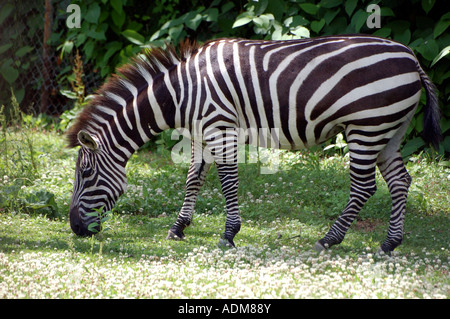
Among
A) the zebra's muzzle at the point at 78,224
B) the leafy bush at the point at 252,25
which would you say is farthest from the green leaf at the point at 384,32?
the zebra's muzzle at the point at 78,224

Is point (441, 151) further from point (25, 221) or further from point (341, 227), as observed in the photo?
point (25, 221)

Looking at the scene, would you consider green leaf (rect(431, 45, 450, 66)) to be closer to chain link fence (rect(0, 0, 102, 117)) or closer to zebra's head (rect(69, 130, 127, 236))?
zebra's head (rect(69, 130, 127, 236))

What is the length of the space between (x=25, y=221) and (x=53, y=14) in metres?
6.41

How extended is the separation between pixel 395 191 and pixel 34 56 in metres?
8.92

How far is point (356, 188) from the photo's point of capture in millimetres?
5145

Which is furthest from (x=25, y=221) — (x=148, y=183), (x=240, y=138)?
(x=240, y=138)

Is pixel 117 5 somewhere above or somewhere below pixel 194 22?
above

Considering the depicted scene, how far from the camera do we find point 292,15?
28.3 feet

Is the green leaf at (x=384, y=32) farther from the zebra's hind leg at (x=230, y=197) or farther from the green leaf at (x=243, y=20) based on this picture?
the zebra's hind leg at (x=230, y=197)

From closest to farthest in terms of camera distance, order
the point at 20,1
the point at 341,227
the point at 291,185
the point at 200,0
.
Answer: the point at 341,227 < the point at 291,185 < the point at 200,0 < the point at 20,1

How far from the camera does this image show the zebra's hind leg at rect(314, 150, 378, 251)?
16.4ft

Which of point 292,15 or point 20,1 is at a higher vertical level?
point 20,1

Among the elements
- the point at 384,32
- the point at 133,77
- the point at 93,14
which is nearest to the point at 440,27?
the point at 384,32

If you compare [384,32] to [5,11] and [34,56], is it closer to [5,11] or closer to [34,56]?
[34,56]
